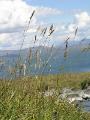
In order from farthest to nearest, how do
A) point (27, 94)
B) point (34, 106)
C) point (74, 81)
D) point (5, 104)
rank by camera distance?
point (74, 81) < point (27, 94) < point (34, 106) < point (5, 104)

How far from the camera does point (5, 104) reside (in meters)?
7.50

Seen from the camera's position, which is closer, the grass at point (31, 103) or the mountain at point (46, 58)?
the grass at point (31, 103)

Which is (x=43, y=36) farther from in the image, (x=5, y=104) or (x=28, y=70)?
(x=5, y=104)

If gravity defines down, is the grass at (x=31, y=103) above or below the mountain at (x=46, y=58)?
below

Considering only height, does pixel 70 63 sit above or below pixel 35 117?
above

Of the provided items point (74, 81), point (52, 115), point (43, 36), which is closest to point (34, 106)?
point (52, 115)

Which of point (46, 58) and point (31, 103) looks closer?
point (31, 103)

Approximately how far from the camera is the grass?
289 inches

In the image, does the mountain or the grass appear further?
the mountain

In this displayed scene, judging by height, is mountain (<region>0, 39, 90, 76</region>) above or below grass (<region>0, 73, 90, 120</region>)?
above

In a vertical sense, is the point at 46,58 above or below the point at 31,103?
above

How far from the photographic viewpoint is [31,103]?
27.5 ft

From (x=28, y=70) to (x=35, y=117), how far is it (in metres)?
1.83

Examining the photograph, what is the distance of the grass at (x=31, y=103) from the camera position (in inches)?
289
